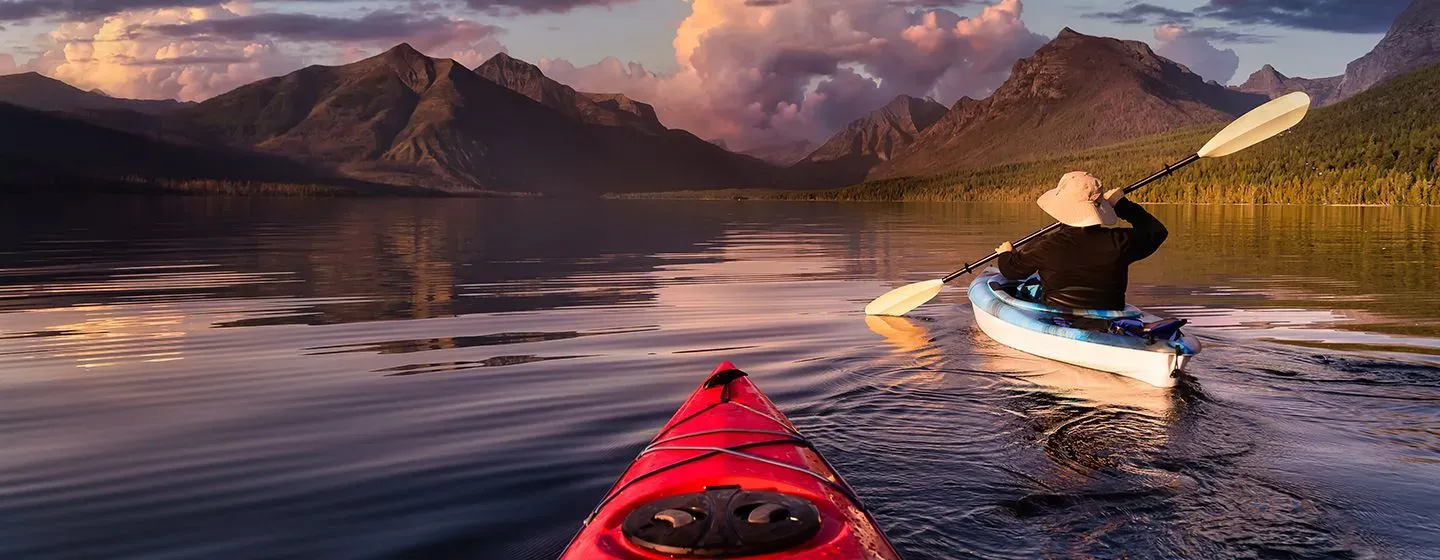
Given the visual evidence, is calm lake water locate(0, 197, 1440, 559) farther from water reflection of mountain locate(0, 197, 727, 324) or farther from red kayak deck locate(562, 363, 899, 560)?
red kayak deck locate(562, 363, 899, 560)

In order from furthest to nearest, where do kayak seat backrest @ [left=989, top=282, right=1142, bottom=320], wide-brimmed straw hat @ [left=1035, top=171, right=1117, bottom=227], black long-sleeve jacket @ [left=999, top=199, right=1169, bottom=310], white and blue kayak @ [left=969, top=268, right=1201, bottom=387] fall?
kayak seat backrest @ [left=989, top=282, right=1142, bottom=320] < black long-sleeve jacket @ [left=999, top=199, right=1169, bottom=310] < wide-brimmed straw hat @ [left=1035, top=171, right=1117, bottom=227] < white and blue kayak @ [left=969, top=268, right=1201, bottom=387]

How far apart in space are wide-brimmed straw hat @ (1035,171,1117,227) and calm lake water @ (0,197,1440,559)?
6.44 feet

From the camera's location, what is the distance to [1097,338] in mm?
12102

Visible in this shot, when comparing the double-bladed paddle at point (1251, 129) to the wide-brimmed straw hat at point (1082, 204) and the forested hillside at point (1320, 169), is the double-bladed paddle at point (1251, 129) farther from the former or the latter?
the forested hillside at point (1320, 169)

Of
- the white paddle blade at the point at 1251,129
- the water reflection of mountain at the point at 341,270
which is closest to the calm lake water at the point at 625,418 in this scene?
the water reflection of mountain at the point at 341,270

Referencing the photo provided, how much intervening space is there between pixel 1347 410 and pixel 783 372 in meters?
6.33

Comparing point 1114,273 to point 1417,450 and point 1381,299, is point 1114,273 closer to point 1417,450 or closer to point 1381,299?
point 1417,450

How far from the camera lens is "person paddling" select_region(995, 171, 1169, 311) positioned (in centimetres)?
1223

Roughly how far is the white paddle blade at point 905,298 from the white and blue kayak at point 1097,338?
2.20m

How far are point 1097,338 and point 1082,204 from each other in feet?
5.49

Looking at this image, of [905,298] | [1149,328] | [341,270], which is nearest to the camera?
[1149,328]

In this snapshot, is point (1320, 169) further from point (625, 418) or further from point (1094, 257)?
point (625, 418)

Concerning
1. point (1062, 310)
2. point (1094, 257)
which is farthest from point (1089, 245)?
point (1062, 310)

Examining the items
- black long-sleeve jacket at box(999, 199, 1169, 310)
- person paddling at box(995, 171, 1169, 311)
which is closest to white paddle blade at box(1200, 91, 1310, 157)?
person paddling at box(995, 171, 1169, 311)
